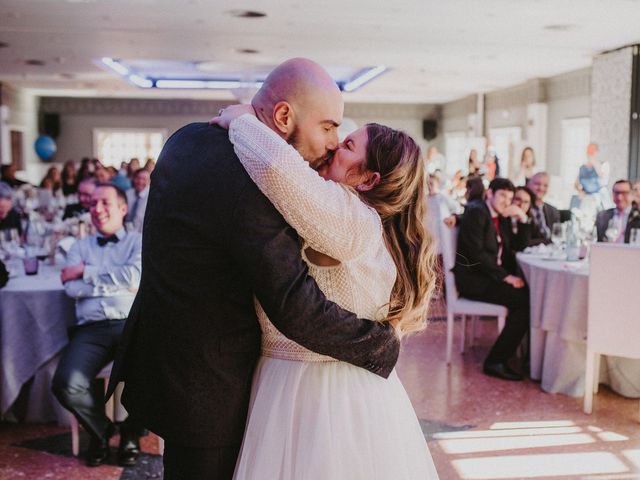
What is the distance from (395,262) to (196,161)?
516 mm

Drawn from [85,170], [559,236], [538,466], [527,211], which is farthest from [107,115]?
[538,466]

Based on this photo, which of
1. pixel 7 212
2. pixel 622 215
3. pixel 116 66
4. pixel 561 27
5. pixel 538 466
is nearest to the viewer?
pixel 538 466

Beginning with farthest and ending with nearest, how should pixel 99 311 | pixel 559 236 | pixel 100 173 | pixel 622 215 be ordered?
pixel 100 173, pixel 622 215, pixel 559 236, pixel 99 311

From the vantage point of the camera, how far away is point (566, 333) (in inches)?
172

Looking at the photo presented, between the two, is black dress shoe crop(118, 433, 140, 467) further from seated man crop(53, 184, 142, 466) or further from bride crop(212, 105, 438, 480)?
A: bride crop(212, 105, 438, 480)

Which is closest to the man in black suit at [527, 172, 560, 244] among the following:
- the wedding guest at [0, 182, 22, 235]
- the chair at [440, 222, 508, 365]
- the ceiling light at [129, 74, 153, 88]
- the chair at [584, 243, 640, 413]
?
the chair at [440, 222, 508, 365]

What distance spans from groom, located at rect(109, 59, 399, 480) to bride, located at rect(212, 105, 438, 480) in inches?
1.8

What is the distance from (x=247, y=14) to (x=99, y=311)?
16.6 ft

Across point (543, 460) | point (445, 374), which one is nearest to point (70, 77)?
point (445, 374)

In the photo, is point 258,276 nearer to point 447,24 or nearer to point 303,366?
point 303,366

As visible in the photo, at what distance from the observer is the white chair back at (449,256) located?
16.7 ft

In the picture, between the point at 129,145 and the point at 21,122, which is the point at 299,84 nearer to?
the point at 21,122

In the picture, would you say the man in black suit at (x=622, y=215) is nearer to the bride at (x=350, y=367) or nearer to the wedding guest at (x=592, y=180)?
the wedding guest at (x=592, y=180)

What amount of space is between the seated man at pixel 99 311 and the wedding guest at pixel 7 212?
7.13 ft
